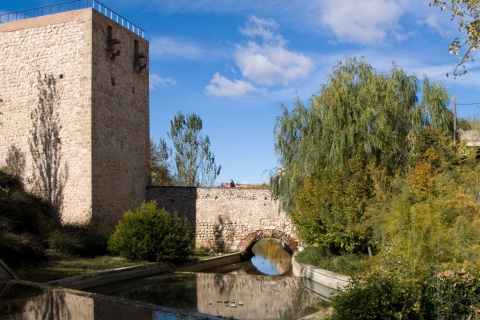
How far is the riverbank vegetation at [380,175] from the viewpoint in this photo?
9.81 m

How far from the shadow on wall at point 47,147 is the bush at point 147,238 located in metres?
4.02

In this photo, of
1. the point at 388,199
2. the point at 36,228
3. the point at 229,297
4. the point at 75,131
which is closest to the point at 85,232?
the point at 36,228

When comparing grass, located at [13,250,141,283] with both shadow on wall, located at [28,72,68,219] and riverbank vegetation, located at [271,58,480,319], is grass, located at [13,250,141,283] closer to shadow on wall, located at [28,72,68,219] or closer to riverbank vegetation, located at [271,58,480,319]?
shadow on wall, located at [28,72,68,219]

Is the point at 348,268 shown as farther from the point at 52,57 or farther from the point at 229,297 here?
the point at 52,57

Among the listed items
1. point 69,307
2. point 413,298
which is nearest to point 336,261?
point 69,307

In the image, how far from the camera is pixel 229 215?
75.0 feet

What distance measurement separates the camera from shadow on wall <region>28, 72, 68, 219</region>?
2008 cm

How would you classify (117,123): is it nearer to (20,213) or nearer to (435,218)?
(20,213)

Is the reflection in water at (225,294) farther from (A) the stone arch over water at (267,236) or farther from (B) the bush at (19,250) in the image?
(A) the stone arch over water at (267,236)

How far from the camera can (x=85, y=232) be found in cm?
1823

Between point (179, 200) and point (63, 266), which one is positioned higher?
point (179, 200)

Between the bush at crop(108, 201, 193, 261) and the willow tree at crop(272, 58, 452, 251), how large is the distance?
4.29 metres

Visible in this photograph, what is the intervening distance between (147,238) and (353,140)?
7.28 metres

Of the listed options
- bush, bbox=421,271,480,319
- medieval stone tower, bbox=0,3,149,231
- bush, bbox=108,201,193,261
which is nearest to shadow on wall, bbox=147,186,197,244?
medieval stone tower, bbox=0,3,149,231
